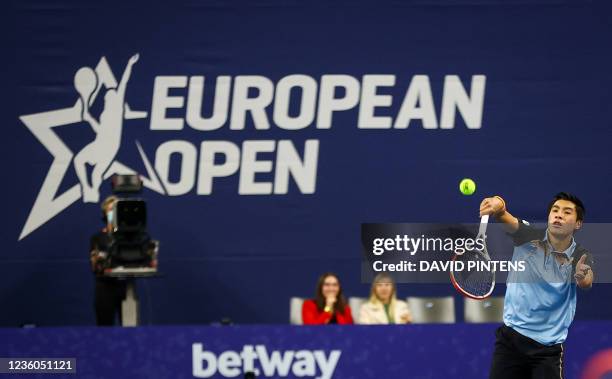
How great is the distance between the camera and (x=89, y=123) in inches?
404

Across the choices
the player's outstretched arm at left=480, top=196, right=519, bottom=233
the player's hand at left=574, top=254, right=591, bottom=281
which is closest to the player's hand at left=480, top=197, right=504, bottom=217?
the player's outstretched arm at left=480, top=196, right=519, bottom=233

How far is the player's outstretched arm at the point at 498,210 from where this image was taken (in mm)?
5648

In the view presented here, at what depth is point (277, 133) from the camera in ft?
33.9

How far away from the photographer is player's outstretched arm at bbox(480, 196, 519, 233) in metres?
5.65

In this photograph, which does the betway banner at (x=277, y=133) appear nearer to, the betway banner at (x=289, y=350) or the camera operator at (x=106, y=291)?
the camera operator at (x=106, y=291)

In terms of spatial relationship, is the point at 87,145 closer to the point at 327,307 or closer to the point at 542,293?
the point at 327,307

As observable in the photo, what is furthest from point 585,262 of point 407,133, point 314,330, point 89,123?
point 89,123

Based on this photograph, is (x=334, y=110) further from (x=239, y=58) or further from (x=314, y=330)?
(x=314, y=330)

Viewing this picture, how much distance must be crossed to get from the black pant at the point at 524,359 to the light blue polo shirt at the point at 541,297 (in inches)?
1.6

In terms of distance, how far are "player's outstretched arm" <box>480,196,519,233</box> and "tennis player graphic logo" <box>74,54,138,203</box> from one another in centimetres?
511

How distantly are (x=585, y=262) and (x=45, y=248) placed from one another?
5719mm

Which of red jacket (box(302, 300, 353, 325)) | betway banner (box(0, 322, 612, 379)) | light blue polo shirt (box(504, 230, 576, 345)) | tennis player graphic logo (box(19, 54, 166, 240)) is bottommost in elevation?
betway banner (box(0, 322, 612, 379))

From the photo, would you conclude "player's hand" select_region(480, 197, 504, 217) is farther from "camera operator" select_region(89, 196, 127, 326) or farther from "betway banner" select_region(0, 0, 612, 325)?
"betway banner" select_region(0, 0, 612, 325)

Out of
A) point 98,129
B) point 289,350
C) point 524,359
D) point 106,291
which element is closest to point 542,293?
point 524,359
